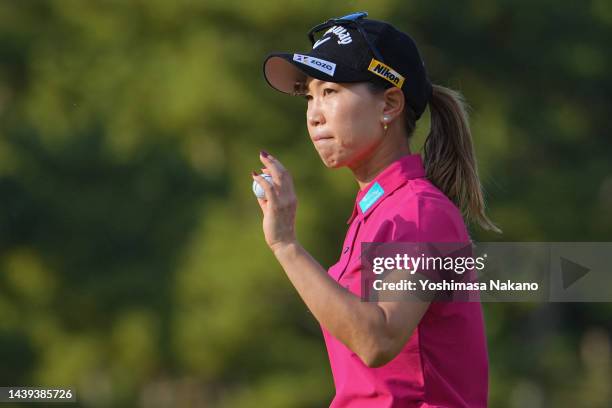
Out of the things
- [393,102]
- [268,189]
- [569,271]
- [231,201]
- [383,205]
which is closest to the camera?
[268,189]

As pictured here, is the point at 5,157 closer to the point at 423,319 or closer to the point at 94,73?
the point at 94,73

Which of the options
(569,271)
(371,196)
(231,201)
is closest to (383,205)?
(371,196)

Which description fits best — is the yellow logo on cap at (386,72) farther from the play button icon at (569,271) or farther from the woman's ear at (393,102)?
the play button icon at (569,271)

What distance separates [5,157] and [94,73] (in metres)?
3.27

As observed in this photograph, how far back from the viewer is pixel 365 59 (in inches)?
119

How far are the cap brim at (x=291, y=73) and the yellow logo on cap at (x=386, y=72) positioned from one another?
29mm

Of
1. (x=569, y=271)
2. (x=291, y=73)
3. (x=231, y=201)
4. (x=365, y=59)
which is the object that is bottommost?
(x=569, y=271)

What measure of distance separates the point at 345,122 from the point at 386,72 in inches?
6.6

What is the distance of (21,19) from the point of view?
645 inches

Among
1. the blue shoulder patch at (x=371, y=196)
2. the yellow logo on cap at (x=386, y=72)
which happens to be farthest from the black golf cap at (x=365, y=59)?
the blue shoulder patch at (x=371, y=196)

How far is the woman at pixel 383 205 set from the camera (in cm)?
266

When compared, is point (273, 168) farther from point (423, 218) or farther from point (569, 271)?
point (569, 271)

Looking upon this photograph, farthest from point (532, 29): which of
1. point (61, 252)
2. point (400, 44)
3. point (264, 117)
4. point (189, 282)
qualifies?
point (400, 44)

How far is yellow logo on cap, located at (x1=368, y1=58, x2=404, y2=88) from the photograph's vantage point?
3025 mm
